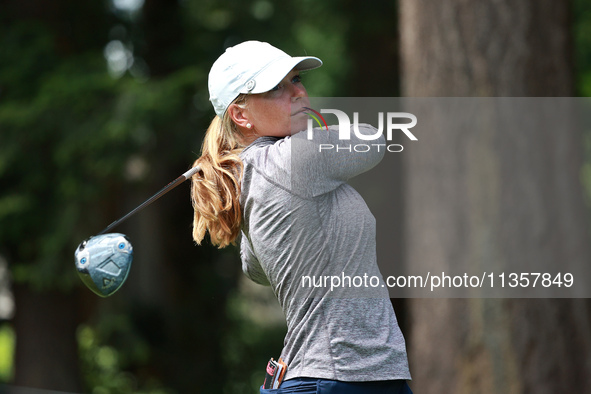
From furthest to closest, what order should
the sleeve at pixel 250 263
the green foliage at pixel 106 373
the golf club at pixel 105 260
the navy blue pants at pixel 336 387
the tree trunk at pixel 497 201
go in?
1. the green foliage at pixel 106 373
2. the tree trunk at pixel 497 201
3. the sleeve at pixel 250 263
4. the golf club at pixel 105 260
5. the navy blue pants at pixel 336 387

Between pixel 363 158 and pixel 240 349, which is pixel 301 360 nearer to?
pixel 363 158

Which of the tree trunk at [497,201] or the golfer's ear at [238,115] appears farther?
the tree trunk at [497,201]

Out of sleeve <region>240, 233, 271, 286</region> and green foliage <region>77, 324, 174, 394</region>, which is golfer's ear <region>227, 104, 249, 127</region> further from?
green foliage <region>77, 324, 174, 394</region>

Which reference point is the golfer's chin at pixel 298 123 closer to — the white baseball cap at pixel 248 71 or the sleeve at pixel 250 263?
the white baseball cap at pixel 248 71

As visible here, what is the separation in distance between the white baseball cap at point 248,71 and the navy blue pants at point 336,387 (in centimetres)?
79

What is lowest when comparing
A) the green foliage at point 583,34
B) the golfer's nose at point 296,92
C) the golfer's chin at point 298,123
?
the golfer's chin at point 298,123

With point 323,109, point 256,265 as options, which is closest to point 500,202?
point 323,109

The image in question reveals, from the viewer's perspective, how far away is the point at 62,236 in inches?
259

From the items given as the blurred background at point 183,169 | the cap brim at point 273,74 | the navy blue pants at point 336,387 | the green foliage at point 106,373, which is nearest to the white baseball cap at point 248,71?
the cap brim at point 273,74

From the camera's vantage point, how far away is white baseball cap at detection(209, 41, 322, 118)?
2.10 meters

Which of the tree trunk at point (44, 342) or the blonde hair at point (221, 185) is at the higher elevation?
the blonde hair at point (221, 185)

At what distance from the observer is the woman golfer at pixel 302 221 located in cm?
197

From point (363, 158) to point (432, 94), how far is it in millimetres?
2619

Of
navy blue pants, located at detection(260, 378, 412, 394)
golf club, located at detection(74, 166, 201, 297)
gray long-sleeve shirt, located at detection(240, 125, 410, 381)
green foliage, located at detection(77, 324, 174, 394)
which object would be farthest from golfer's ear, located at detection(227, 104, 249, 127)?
green foliage, located at detection(77, 324, 174, 394)
